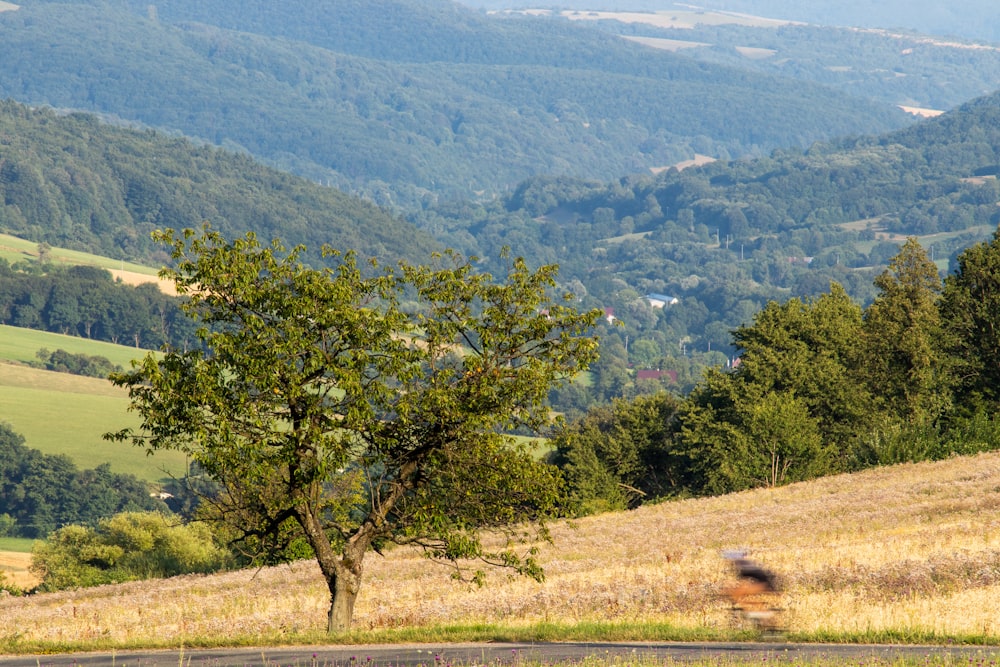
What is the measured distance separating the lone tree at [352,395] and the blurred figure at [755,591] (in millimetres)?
8035

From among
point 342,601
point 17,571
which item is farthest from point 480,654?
point 17,571

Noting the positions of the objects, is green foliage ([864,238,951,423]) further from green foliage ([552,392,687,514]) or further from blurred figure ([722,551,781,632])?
blurred figure ([722,551,781,632])

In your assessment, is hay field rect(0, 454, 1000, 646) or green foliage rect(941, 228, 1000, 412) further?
green foliage rect(941, 228, 1000, 412)

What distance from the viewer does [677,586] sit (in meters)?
33.5

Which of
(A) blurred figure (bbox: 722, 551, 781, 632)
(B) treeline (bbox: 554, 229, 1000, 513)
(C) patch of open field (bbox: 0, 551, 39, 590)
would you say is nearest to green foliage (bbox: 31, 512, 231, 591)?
(C) patch of open field (bbox: 0, 551, 39, 590)

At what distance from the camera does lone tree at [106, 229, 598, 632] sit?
28.7m

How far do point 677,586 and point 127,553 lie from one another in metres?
59.4

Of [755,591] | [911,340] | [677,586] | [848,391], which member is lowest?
[848,391]

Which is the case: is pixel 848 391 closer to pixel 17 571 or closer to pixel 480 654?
pixel 480 654

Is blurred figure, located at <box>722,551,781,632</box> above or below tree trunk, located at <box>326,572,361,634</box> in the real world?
above

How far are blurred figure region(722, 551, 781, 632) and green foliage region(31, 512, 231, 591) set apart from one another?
59.1 metres

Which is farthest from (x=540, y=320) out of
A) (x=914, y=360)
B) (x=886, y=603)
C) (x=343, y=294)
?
(x=914, y=360)

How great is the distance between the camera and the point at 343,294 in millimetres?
28969

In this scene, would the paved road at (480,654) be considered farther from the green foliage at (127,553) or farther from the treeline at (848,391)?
the treeline at (848,391)
